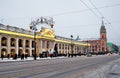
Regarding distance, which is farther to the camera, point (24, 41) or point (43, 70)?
point (24, 41)

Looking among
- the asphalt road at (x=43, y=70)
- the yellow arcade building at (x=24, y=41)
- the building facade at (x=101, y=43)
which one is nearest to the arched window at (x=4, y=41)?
the yellow arcade building at (x=24, y=41)

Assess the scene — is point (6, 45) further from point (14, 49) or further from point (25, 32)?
point (25, 32)

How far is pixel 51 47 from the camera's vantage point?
4038 inches

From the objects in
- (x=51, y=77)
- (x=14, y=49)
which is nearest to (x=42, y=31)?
(x=14, y=49)

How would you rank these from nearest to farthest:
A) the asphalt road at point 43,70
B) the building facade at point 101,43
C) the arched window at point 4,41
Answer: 1. the asphalt road at point 43,70
2. the arched window at point 4,41
3. the building facade at point 101,43

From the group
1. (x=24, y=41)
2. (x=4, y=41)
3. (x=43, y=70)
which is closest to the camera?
(x=43, y=70)

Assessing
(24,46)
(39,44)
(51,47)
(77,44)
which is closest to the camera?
(24,46)

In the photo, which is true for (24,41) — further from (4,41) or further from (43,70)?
(43,70)

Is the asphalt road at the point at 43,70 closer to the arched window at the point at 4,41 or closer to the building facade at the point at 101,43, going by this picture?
the arched window at the point at 4,41

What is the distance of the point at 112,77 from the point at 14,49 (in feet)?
204

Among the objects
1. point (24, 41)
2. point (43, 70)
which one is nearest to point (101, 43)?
point (24, 41)

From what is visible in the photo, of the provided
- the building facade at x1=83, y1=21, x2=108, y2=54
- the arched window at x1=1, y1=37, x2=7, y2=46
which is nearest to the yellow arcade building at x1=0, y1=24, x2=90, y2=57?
the arched window at x1=1, y1=37, x2=7, y2=46

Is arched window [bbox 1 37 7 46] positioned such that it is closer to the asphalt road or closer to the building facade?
the asphalt road

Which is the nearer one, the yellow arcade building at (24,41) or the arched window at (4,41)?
the arched window at (4,41)
